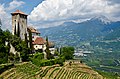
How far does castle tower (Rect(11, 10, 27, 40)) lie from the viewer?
7512 centimetres

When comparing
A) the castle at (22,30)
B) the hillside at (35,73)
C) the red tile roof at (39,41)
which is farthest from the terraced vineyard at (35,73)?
the red tile roof at (39,41)

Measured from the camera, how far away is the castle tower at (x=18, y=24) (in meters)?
75.1

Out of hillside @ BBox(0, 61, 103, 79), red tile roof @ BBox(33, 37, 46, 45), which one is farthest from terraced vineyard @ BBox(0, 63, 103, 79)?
red tile roof @ BBox(33, 37, 46, 45)

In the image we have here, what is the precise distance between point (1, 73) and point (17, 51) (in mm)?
20067

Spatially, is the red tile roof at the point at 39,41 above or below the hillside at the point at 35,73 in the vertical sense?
above

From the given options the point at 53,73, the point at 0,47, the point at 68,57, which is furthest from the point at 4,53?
the point at 68,57

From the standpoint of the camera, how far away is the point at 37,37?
8225 cm

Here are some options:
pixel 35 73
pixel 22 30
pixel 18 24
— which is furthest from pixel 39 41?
pixel 35 73

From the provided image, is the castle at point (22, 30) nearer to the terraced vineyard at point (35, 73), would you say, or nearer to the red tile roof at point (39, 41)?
the red tile roof at point (39, 41)

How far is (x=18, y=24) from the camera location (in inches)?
2975

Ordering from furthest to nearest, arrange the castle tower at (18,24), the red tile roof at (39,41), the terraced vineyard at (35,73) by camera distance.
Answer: the red tile roof at (39,41) < the castle tower at (18,24) < the terraced vineyard at (35,73)

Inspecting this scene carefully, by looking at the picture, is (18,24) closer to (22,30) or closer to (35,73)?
(22,30)

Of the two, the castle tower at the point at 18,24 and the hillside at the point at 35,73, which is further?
the castle tower at the point at 18,24

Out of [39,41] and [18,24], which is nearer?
[18,24]
